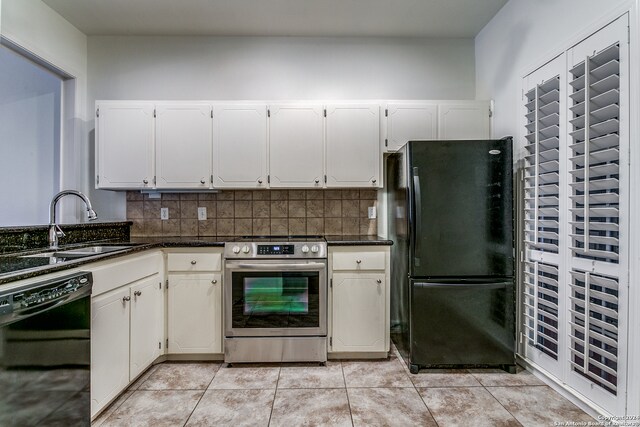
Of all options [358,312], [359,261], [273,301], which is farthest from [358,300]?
[273,301]

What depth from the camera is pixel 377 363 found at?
8.13 ft

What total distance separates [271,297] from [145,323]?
87 cm

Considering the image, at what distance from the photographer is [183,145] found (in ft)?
8.94

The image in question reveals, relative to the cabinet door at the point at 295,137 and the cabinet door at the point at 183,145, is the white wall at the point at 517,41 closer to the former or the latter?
the cabinet door at the point at 295,137

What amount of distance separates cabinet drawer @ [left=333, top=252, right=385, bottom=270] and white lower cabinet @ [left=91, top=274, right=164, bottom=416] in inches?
53.3

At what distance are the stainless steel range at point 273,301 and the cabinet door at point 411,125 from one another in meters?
1.11

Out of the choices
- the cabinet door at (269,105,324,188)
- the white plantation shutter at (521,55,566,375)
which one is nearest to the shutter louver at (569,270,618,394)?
the white plantation shutter at (521,55,566,375)

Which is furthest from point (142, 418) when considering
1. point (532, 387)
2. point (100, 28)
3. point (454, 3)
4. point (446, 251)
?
point (454, 3)

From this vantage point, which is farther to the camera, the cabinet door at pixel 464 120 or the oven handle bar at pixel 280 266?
the cabinet door at pixel 464 120

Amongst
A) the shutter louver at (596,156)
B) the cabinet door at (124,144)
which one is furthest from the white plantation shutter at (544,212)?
the cabinet door at (124,144)

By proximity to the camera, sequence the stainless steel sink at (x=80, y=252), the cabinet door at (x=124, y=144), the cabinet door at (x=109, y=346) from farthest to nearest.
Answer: the cabinet door at (x=124, y=144) < the stainless steel sink at (x=80, y=252) < the cabinet door at (x=109, y=346)

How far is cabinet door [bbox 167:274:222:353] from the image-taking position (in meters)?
2.47

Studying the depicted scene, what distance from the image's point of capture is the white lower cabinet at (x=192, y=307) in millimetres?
2469

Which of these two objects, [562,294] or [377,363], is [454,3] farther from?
[377,363]
